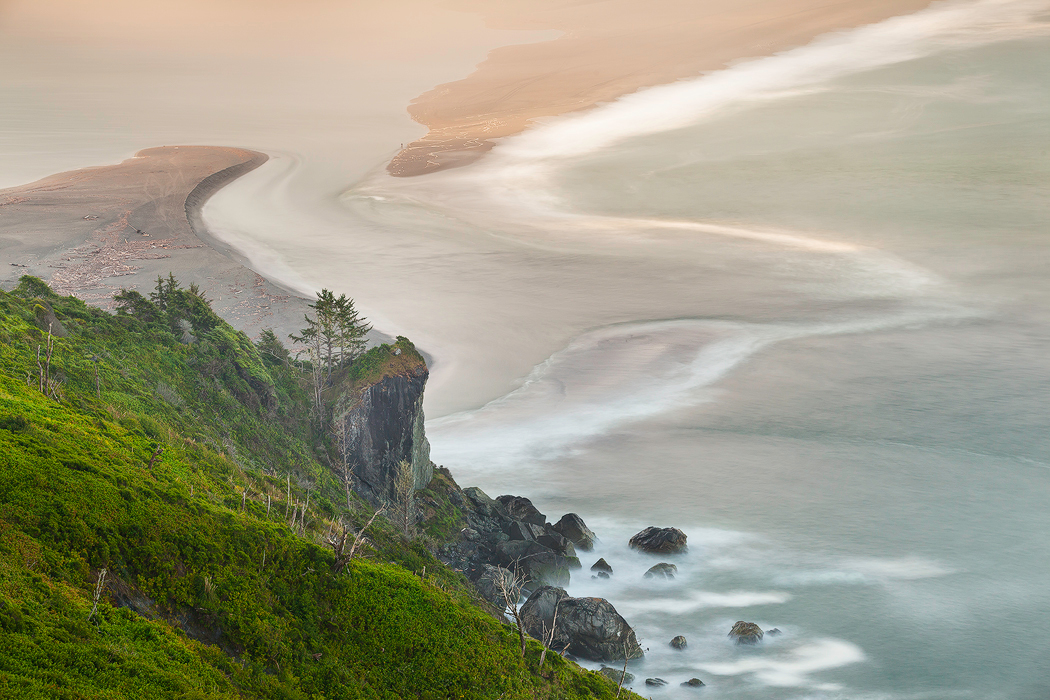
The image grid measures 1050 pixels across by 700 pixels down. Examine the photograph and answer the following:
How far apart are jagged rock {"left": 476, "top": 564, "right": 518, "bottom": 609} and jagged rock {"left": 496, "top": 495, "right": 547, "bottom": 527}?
21.6 feet

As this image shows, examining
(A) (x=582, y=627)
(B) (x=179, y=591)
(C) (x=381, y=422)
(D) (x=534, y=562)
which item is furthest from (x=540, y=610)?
(B) (x=179, y=591)

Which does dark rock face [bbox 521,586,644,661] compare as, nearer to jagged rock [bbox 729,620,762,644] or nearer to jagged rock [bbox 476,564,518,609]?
jagged rock [bbox 476,564,518,609]

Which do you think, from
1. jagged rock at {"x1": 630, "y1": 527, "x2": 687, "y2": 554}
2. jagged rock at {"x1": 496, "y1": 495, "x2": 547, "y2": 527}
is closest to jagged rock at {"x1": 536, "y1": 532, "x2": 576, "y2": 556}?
jagged rock at {"x1": 496, "y1": 495, "x2": 547, "y2": 527}

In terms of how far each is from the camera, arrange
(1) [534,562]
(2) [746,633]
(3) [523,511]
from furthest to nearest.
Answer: (3) [523,511], (1) [534,562], (2) [746,633]

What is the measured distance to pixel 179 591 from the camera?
17.2m

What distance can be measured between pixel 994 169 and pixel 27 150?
140 m

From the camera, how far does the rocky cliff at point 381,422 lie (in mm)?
41500

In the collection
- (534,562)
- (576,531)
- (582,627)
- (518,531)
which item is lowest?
(582,627)

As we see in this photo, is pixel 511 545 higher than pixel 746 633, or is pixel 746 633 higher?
pixel 511 545

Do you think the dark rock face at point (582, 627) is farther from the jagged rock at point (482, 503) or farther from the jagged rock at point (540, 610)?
the jagged rock at point (482, 503)

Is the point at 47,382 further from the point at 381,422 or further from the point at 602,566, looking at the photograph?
the point at 602,566

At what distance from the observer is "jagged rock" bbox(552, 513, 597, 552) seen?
A: 4553cm

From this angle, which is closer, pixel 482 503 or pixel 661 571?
pixel 661 571

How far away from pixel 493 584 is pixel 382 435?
375 inches
